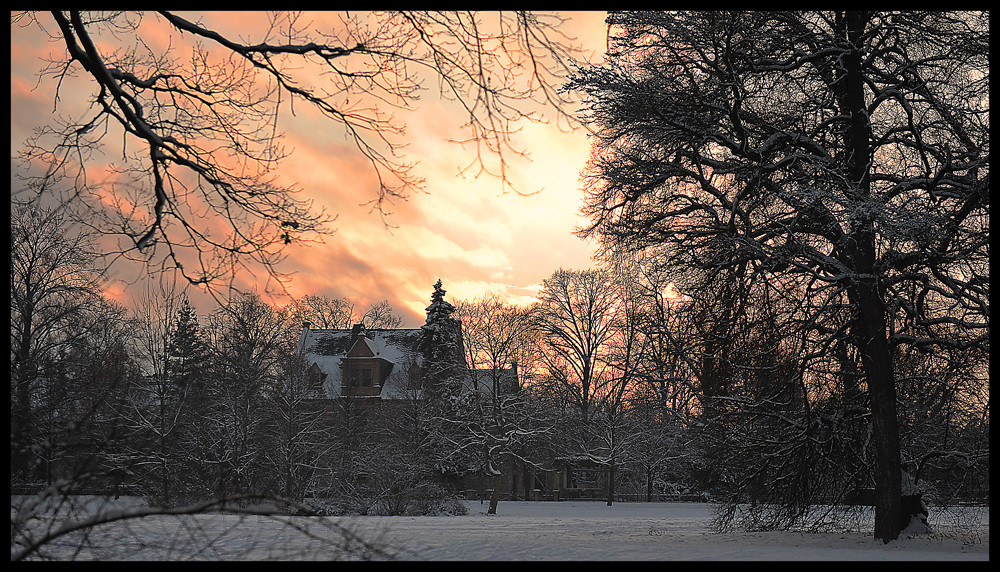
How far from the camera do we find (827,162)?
1283cm

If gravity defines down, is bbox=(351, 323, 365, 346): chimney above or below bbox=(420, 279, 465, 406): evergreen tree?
above

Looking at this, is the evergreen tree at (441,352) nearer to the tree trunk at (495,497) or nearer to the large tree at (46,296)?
the tree trunk at (495,497)

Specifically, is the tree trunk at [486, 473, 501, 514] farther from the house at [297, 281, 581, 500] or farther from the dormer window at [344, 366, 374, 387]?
the dormer window at [344, 366, 374, 387]

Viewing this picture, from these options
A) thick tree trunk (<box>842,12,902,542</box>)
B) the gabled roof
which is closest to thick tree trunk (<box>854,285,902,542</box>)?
thick tree trunk (<box>842,12,902,542</box>)

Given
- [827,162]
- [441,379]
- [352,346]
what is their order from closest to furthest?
[827,162] → [441,379] → [352,346]

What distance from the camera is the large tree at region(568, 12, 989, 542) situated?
12.6 meters

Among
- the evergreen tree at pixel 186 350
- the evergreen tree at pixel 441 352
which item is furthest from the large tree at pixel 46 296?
the evergreen tree at pixel 441 352

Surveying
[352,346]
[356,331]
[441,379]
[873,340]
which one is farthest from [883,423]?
[356,331]

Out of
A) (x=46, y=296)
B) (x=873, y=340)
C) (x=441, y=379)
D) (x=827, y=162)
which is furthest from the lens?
(x=441, y=379)

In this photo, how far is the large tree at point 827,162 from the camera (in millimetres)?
12617

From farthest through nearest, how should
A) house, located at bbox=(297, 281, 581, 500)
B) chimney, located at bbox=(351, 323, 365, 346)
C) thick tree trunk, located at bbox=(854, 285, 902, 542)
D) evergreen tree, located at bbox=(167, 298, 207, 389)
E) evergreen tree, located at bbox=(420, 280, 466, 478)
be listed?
chimney, located at bbox=(351, 323, 365, 346) → house, located at bbox=(297, 281, 581, 500) → evergreen tree, located at bbox=(420, 280, 466, 478) → evergreen tree, located at bbox=(167, 298, 207, 389) → thick tree trunk, located at bbox=(854, 285, 902, 542)

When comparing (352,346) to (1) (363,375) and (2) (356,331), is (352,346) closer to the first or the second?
(2) (356,331)

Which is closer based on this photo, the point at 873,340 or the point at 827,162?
the point at 827,162

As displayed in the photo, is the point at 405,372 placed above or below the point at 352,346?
below
